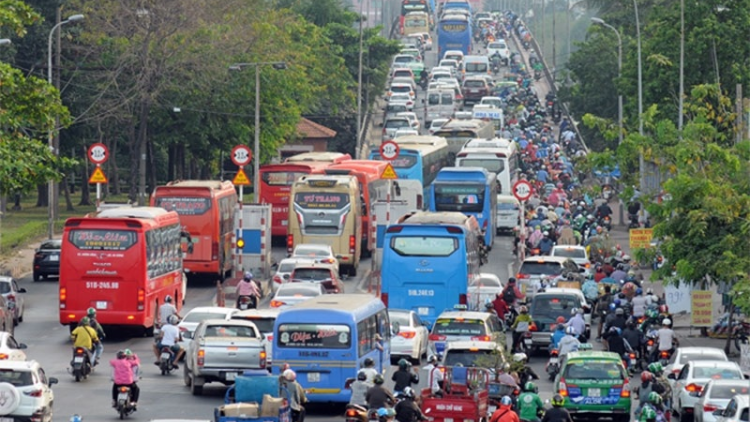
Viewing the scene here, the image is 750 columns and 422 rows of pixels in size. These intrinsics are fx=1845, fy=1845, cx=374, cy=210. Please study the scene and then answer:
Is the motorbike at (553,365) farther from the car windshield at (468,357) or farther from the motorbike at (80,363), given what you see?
the motorbike at (80,363)

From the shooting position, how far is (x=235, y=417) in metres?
26.4

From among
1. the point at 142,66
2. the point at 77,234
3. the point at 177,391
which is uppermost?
the point at 142,66

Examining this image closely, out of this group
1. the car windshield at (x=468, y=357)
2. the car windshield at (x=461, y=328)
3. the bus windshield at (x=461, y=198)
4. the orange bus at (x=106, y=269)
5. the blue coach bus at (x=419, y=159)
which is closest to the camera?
the car windshield at (x=468, y=357)

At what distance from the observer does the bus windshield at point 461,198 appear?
6238cm

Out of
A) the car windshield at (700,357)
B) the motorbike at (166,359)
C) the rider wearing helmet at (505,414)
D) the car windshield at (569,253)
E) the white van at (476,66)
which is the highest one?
the white van at (476,66)

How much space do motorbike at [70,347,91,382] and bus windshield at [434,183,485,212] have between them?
26490 millimetres

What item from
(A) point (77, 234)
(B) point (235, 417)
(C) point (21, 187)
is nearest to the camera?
(B) point (235, 417)

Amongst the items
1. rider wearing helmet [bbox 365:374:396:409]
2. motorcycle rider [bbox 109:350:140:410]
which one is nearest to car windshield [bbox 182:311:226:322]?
motorcycle rider [bbox 109:350:140:410]

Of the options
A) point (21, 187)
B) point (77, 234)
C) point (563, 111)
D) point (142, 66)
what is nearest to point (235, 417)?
point (21, 187)

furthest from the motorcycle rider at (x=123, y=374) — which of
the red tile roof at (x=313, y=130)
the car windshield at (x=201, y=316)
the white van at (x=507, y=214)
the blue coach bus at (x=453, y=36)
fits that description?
the blue coach bus at (x=453, y=36)

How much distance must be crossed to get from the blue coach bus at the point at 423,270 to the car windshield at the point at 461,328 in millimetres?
5692

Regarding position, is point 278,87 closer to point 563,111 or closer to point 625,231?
point 625,231

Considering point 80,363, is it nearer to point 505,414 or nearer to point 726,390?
point 505,414

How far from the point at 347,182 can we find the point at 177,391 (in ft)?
73.7
